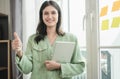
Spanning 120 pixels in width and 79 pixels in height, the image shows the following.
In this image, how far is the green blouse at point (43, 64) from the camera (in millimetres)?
1628

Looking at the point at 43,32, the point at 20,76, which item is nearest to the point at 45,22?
the point at 43,32

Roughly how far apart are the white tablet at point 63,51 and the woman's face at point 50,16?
18cm

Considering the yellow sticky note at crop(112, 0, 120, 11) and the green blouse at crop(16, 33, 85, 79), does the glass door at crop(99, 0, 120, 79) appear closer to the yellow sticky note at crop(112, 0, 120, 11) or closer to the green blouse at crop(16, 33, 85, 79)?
the yellow sticky note at crop(112, 0, 120, 11)

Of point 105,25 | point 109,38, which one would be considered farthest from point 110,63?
point 105,25

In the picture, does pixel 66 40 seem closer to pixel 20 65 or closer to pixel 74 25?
pixel 20 65

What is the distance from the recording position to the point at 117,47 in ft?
6.00

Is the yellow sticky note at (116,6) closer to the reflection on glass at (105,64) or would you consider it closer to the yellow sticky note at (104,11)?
the yellow sticky note at (104,11)

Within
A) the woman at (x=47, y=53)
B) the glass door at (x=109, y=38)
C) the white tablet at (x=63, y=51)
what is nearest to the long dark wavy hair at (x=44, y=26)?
the woman at (x=47, y=53)

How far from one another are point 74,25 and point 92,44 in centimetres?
50

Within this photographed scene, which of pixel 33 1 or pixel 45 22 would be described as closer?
pixel 45 22

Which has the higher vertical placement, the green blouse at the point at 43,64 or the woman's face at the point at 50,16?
the woman's face at the point at 50,16

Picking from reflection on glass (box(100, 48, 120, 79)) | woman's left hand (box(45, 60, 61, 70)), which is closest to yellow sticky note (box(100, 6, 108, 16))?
reflection on glass (box(100, 48, 120, 79))

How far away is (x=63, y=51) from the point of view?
1.63 meters

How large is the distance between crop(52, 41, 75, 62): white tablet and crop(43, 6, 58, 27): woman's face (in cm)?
18
